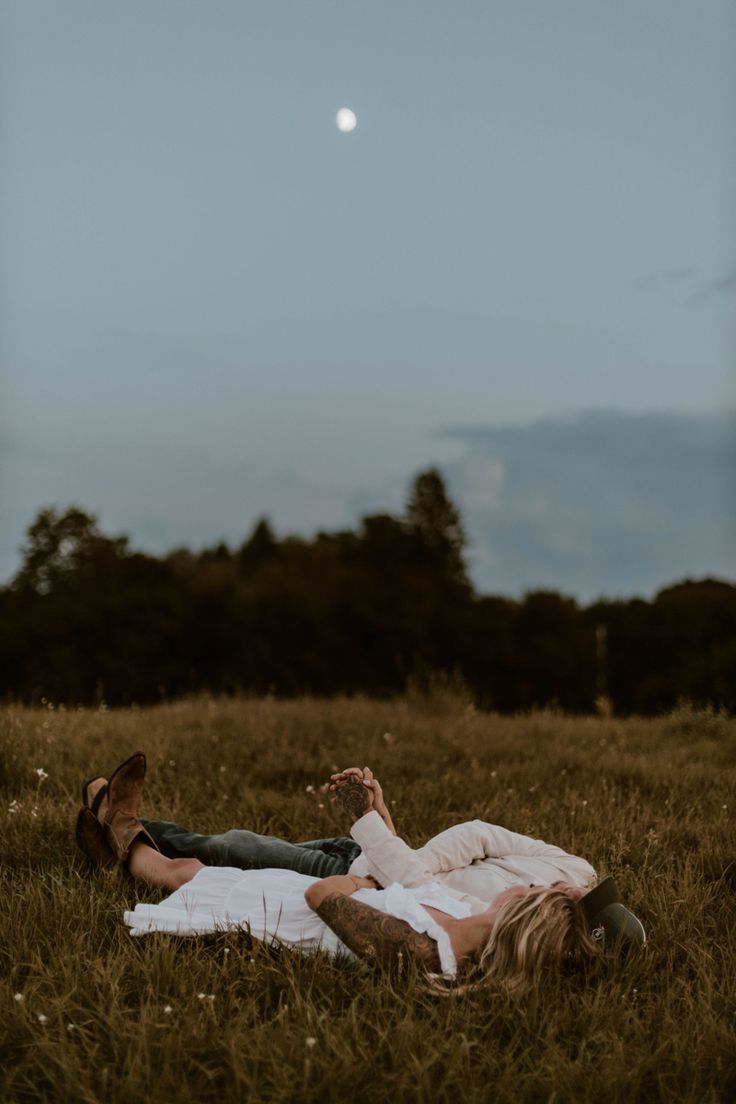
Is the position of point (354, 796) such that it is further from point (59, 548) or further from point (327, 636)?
point (59, 548)

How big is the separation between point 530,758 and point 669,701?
61.0ft

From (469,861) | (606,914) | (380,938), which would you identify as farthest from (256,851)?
(606,914)

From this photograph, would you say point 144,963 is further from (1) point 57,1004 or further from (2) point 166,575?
(2) point 166,575

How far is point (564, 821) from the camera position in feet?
19.2

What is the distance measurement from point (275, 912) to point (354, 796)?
1.98 feet

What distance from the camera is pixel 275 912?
13.3ft

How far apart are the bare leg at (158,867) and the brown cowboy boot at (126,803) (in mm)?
58

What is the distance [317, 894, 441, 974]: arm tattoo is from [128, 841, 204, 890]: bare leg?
3.85 ft

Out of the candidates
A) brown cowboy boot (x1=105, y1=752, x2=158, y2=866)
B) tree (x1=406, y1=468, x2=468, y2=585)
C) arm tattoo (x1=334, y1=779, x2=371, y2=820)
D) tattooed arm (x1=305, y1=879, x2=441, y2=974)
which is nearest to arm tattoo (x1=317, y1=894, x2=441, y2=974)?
tattooed arm (x1=305, y1=879, x2=441, y2=974)

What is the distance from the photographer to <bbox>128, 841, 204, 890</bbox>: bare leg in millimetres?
4594

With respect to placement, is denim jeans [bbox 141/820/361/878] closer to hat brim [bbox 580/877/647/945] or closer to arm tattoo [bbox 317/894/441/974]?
arm tattoo [bbox 317/894/441/974]

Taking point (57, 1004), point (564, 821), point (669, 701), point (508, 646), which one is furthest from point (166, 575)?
point (57, 1004)

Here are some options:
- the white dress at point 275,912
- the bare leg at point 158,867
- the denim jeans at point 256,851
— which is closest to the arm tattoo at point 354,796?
the white dress at point 275,912

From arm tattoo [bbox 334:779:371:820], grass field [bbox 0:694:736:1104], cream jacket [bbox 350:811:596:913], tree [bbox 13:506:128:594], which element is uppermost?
tree [bbox 13:506:128:594]
